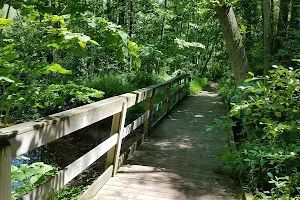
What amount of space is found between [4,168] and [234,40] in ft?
16.5

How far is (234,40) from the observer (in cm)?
572

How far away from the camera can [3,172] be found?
5.11 feet

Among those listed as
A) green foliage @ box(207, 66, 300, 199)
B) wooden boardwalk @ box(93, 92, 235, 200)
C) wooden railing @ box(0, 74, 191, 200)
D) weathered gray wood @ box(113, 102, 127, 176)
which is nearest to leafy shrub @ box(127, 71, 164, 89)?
wooden boardwalk @ box(93, 92, 235, 200)

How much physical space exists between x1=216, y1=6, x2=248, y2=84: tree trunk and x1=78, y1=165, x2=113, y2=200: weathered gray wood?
331 centimetres

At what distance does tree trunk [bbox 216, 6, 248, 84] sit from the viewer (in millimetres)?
5602

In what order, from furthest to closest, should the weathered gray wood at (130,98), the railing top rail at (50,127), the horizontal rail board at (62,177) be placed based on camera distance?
the weathered gray wood at (130,98), the horizontal rail board at (62,177), the railing top rail at (50,127)

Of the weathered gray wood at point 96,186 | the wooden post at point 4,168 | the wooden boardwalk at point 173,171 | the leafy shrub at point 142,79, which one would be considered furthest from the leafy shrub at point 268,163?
the leafy shrub at point 142,79

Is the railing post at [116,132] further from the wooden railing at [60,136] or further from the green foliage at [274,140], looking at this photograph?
the green foliage at [274,140]

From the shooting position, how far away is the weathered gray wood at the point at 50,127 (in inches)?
66.2

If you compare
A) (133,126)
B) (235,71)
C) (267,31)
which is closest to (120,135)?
(133,126)

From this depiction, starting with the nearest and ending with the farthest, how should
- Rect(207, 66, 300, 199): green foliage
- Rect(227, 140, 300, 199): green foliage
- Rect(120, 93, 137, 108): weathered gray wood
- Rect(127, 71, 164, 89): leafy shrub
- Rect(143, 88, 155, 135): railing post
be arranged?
1. Rect(207, 66, 300, 199): green foliage
2. Rect(227, 140, 300, 199): green foliage
3. Rect(120, 93, 137, 108): weathered gray wood
4. Rect(143, 88, 155, 135): railing post
5. Rect(127, 71, 164, 89): leafy shrub

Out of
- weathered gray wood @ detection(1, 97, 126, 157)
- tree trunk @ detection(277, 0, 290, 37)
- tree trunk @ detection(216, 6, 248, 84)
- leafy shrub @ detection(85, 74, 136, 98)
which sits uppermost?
tree trunk @ detection(277, 0, 290, 37)

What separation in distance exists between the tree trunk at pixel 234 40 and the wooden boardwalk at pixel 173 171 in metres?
1.55

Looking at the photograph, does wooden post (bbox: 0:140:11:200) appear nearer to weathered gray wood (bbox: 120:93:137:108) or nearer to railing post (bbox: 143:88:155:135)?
weathered gray wood (bbox: 120:93:137:108)
